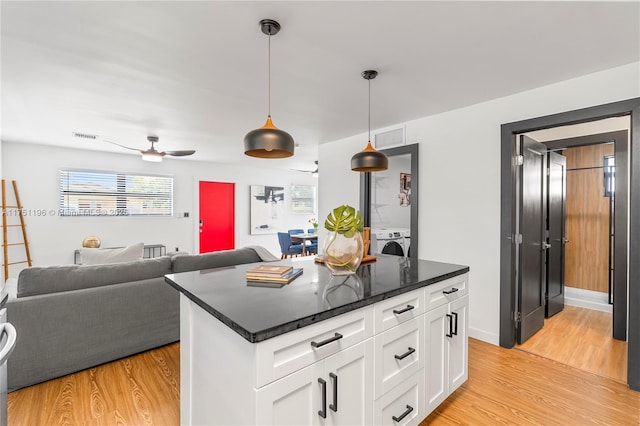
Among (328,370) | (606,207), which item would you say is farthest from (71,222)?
(606,207)

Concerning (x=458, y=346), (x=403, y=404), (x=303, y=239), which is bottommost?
(x=403, y=404)

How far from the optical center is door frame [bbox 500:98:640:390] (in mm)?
2174

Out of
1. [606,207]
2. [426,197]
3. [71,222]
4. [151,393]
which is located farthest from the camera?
[71,222]

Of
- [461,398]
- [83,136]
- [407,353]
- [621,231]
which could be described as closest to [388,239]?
[621,231]

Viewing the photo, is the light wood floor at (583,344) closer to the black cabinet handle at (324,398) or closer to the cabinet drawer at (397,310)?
the cabinet drawer at (397,310)

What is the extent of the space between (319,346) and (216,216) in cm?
647

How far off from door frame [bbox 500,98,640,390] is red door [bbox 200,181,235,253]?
19.3 feet

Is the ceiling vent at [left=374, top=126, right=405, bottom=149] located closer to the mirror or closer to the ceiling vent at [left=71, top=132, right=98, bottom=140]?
the mirror

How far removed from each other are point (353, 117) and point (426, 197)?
50.4 inches

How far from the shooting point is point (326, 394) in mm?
1188

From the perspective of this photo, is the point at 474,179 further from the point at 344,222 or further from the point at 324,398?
the point at 324,398

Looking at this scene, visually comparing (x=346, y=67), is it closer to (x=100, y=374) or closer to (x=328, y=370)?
(x=328, y=370)

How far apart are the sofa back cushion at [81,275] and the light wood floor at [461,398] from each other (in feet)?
2.26

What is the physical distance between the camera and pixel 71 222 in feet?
17.4
